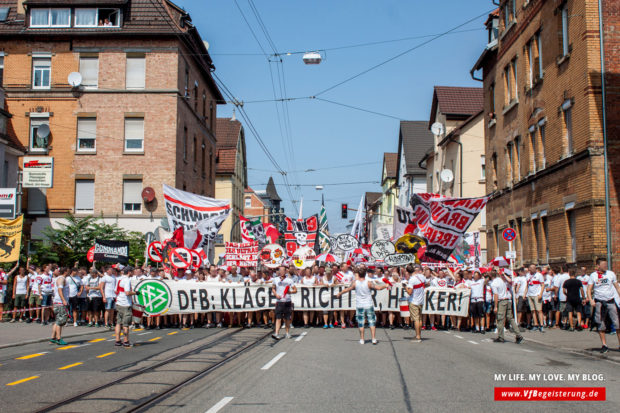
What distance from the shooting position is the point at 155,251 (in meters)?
24.1

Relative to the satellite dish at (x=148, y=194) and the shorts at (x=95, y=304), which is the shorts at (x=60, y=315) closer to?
→ the shorts at (x=95, y=304)

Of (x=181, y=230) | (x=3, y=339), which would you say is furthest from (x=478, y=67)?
(x=3, y=339)

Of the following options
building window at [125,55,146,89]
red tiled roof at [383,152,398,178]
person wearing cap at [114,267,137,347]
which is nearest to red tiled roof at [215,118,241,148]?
building window at [125,55,146,89]

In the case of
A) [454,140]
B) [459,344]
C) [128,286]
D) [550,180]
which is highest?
[454,140]

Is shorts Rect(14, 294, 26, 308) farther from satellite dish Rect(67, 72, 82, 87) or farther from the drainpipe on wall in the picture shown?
the drainpipe on wall

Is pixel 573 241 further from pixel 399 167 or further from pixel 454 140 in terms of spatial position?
pixel 399 167

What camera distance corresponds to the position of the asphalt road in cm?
783

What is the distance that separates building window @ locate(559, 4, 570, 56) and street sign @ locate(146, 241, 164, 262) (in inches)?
617

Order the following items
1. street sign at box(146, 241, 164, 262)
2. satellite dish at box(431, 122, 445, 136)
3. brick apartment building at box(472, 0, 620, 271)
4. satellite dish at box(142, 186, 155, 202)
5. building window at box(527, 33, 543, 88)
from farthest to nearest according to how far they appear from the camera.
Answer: satellite dish at box(431, 122, 445, 136), satellite dish at box(142, 186, 155, 202), building window at box(527, 33, 543, 88), street sign at box(146, 241, 164, 262), brick apartment building at box(472, 0, 620, 271)

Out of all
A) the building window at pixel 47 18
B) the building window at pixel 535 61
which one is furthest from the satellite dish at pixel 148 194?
the building window at pixel 535 61

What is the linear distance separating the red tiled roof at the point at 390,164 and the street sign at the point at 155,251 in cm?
A: 6530

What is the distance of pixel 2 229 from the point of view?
2197 centimetres

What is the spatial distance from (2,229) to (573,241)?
62.5ft

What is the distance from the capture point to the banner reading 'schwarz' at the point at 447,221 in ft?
74.9
